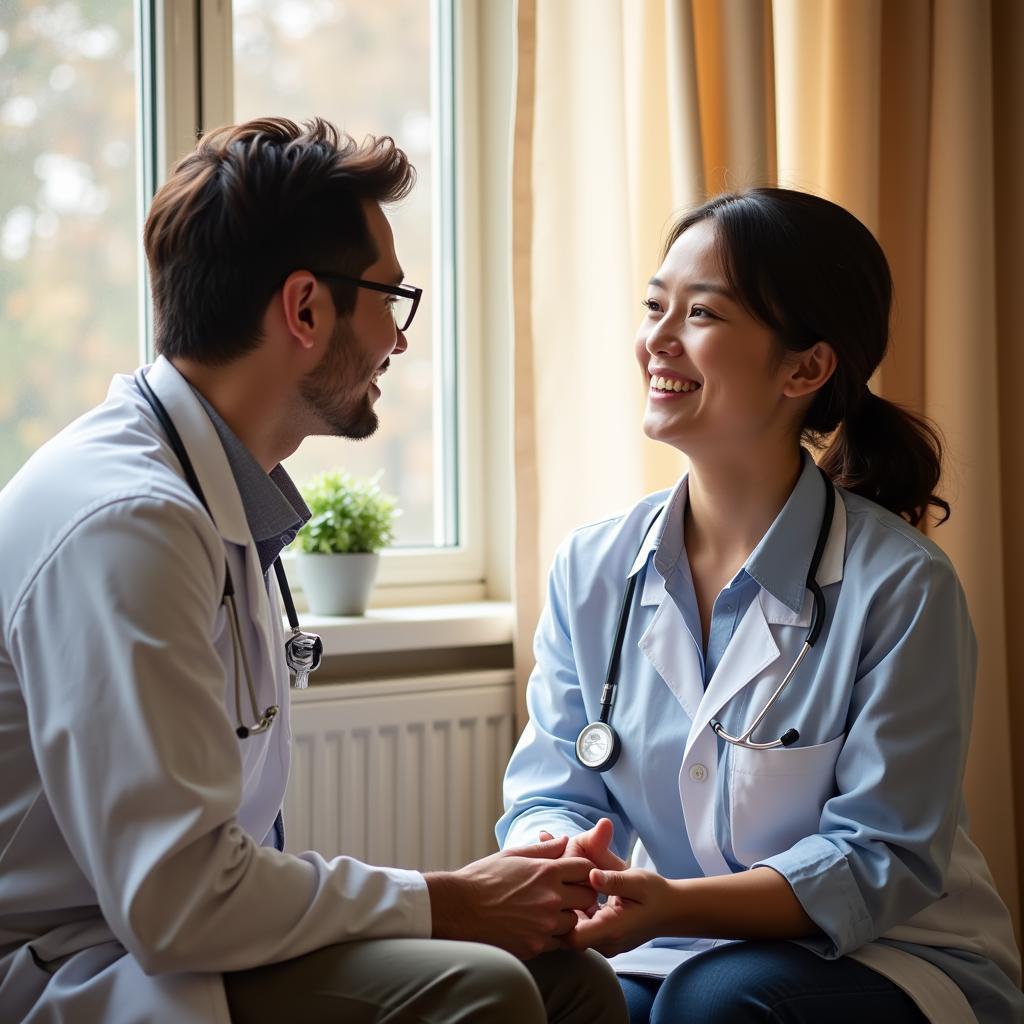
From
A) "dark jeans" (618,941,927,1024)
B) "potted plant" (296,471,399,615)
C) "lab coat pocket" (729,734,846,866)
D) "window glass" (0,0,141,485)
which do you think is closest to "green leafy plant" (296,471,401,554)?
"potted plant" (296,471,399,615)

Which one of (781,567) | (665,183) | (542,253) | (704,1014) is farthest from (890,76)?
(704,1014)

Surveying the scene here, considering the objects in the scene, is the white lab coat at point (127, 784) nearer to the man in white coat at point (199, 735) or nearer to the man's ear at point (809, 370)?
the man in white coat at point (199, 735)

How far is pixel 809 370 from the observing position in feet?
5.53

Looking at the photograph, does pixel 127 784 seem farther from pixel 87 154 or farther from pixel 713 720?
pixel 87 154

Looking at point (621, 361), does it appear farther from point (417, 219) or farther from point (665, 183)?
point (417, 219)

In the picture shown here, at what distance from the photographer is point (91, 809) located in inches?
41.3

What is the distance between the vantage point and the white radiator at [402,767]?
213 centimetres

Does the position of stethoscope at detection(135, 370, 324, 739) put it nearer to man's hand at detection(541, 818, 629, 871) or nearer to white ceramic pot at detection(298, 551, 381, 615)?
man's hand at detection(541, 818, 629, 871)

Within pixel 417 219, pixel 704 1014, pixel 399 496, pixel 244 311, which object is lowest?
pixel 704 1014

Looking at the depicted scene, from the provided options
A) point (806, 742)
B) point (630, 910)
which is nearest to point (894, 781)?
point (806, 742)

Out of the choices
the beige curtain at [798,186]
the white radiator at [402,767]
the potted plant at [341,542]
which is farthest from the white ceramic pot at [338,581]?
the beige curtain at [798,186]

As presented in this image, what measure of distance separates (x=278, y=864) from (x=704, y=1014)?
0.53 meters

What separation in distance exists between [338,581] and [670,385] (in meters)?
0.83

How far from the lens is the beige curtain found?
2160 mm
